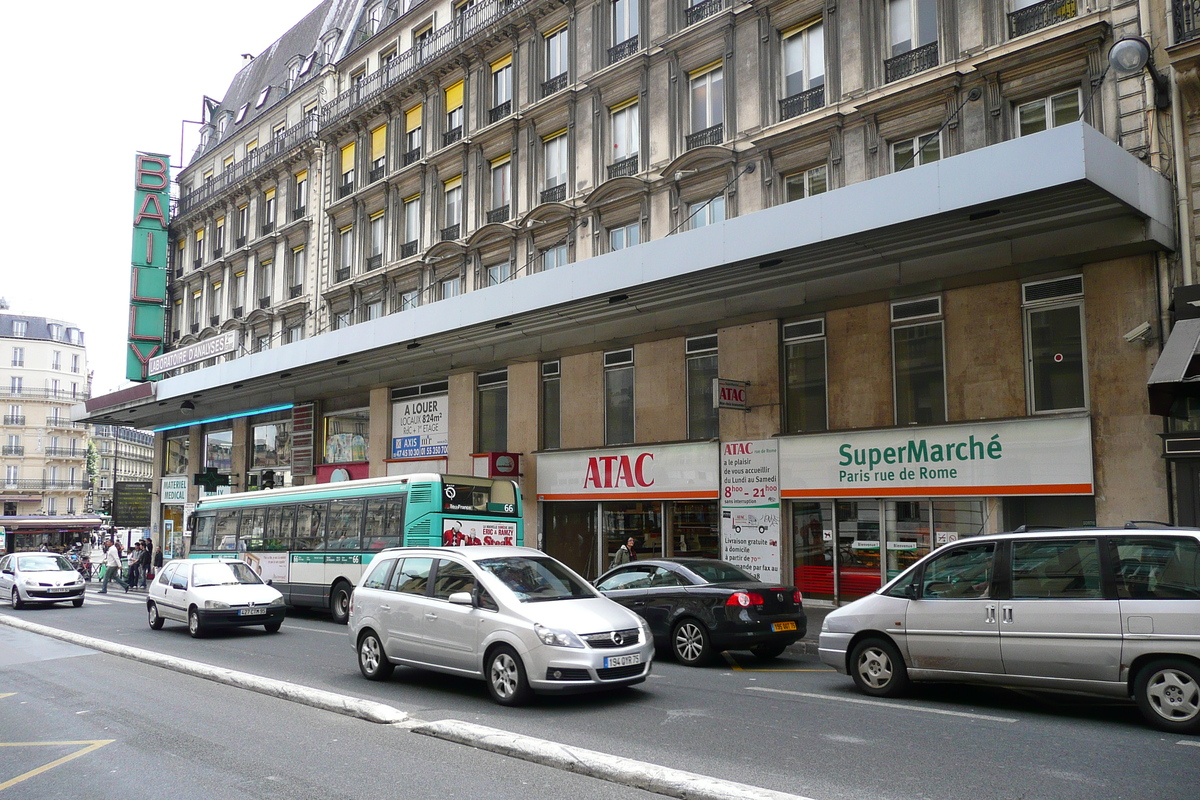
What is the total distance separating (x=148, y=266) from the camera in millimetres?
43906

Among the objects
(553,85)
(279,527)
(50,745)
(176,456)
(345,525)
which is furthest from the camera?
(176,456)

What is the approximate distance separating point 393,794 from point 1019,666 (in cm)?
562

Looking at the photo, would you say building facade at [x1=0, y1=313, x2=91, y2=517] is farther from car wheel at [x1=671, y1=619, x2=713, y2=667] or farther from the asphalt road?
car wheel at [x1=671, y1=619, x2=713, y2=667]

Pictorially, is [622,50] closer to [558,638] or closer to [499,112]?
[499,112]

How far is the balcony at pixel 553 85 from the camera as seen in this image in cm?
2537

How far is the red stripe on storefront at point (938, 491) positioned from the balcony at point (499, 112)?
48.8 ft

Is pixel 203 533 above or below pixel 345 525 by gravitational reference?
below

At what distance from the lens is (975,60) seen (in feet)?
55.2

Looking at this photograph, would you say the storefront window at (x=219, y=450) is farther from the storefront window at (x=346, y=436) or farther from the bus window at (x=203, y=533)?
the bus window at (x=203, y=533)

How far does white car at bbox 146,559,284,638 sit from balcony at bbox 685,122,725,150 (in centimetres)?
1357

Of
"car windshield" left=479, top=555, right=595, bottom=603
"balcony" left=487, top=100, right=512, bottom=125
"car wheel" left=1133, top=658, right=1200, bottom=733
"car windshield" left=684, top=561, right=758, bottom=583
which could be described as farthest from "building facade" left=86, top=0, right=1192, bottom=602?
"car windshield" left=479, top=555, right=595, bottom=603

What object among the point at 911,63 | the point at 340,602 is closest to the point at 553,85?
the point at 911,63

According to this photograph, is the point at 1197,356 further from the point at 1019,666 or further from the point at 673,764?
the point at 673,764

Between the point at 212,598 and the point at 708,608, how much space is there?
9026 mm
